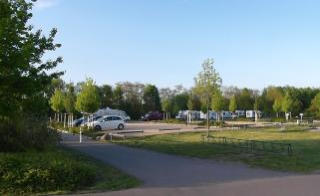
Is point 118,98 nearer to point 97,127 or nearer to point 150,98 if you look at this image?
point 150,98

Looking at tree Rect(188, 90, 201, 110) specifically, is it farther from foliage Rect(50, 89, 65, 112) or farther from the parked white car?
foliage Rect(50, 89, 65, 112)

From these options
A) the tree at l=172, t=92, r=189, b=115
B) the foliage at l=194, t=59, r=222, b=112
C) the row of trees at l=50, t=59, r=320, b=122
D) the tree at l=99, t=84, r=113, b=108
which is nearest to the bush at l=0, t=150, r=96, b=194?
the foliage at l=194, t=59, r=222, b=112

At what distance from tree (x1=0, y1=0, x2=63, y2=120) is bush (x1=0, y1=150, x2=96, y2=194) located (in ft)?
9.26

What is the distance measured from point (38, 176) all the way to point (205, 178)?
16.8ft

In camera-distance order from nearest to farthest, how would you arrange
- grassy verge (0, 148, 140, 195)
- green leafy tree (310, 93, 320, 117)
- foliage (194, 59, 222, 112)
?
1. grassy verge (0, 148, 140, 195)
2. foliage (194, 59, 222, 112)
3. green leafy tree (310, 93, 320, 117)

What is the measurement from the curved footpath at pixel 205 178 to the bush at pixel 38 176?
1.21m

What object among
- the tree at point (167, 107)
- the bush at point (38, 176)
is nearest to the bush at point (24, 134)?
the bush at point (38, 176)

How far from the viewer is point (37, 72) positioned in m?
16.2

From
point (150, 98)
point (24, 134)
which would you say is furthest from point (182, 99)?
point (24, 134)

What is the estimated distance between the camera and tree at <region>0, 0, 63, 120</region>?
46.3 ft

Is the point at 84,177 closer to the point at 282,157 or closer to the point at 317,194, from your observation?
the point at 317,194

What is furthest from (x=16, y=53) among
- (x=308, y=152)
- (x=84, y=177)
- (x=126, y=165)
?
(x=308, y=152)

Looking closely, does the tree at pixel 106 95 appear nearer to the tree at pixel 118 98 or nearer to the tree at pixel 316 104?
the tree at pixel 118 98

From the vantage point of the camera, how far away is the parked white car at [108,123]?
156ft
